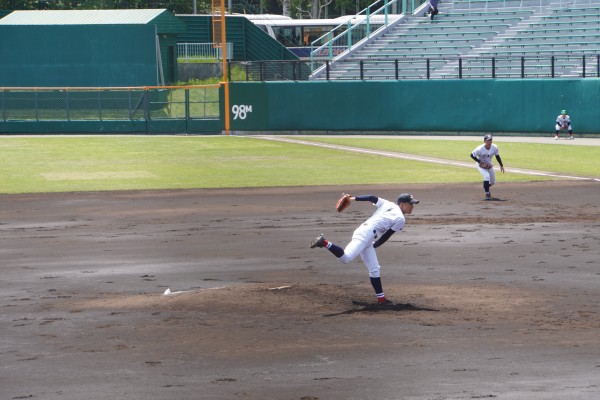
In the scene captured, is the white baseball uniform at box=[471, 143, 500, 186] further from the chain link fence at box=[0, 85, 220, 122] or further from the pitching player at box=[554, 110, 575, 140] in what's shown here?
the chain link fence at box=[0, 85, 220, 122]

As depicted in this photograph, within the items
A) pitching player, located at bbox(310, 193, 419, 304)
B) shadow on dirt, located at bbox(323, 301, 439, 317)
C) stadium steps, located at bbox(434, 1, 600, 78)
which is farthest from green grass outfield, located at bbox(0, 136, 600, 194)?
pitching player, located at bbox(310, 193, 419, 304)

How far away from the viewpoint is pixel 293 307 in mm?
14273

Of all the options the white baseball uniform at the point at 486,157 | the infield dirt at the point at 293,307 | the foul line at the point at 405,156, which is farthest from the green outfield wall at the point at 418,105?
the infield dirt at the point at 293,307

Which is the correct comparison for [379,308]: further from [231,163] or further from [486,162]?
[231,163]

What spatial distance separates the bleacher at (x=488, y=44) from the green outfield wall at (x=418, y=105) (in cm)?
88

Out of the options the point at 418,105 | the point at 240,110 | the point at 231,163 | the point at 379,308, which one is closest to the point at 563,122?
the point at 418,105

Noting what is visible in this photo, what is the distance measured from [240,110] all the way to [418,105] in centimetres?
922

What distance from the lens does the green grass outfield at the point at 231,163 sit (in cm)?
3177

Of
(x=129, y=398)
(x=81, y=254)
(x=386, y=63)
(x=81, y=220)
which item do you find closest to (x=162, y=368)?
(x=129, y=398)

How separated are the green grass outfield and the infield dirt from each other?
21.9 ft

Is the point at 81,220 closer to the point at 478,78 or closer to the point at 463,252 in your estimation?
the point at 463,252

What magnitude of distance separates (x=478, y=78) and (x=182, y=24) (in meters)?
23.2

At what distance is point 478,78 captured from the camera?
49.2m

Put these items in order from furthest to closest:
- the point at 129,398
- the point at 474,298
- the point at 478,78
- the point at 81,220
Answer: the point at 478,78 < the point at 81,220 < the point at 474,298 < the point at 129,398
